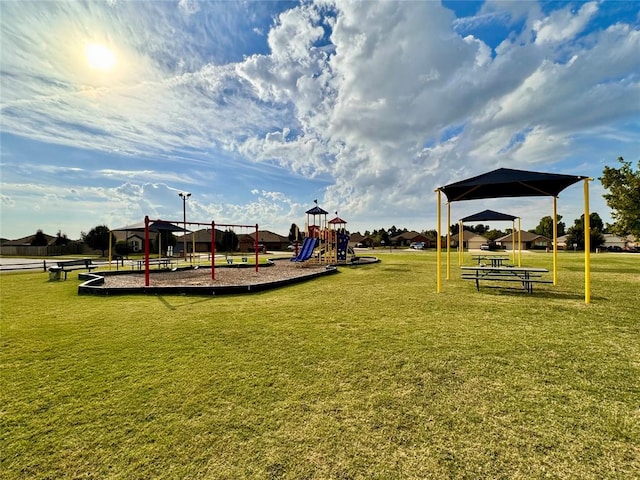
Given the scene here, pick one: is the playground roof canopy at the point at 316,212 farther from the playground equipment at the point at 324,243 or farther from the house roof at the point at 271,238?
the house roof at the point at 271,238

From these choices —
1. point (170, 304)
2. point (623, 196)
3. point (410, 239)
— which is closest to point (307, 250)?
point (170, 304)

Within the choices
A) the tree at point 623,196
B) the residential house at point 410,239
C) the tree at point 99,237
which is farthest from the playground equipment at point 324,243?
the residential house at point 410,239

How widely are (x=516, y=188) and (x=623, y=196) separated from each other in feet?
58.7

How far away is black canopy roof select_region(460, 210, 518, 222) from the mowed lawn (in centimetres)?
1367

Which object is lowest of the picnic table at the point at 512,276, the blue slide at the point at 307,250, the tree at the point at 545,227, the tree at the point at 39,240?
the picnic table at the point at 512,276

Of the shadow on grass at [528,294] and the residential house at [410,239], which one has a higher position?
the residential house at [410,239]

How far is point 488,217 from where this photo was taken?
1945 cm

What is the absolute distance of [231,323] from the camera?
5941 mm

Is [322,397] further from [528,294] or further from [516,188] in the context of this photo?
[516,188]

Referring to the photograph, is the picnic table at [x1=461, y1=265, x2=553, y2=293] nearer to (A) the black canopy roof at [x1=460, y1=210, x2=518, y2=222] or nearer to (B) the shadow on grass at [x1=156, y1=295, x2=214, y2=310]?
(B) the shadow on grass at [x1=156, y1=295, x2=214, y2=310]

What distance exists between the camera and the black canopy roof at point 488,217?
19141 mm

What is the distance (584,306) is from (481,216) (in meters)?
13.4

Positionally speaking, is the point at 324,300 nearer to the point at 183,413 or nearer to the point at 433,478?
the point at 183,413

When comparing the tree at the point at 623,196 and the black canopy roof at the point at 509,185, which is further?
the tree at the point at 623,196
